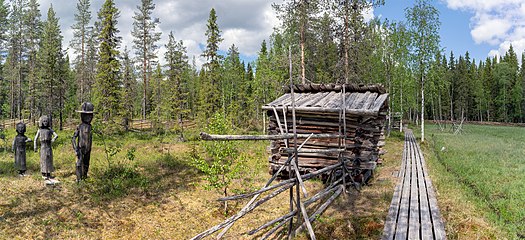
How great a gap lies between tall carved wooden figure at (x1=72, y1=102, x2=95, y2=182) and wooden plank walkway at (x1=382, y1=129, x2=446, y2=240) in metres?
9.90

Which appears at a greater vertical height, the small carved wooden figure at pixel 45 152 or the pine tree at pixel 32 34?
the pine tree at pixel 32 34

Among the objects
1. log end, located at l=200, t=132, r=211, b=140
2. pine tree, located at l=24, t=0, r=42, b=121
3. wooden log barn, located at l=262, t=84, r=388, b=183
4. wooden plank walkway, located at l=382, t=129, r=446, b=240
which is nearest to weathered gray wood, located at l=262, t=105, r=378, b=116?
wooden log barn, located at l=262, t=84, r=388, b=183

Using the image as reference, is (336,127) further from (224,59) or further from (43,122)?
(224,59)

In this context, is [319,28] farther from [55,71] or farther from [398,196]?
[55,71]

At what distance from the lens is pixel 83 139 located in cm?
1114

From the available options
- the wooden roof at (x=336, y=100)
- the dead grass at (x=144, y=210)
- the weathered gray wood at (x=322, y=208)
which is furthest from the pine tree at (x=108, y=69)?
the weathered gray wood at (x=322, y=208)

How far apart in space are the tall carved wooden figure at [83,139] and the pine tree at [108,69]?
16.1m

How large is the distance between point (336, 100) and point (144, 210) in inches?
324

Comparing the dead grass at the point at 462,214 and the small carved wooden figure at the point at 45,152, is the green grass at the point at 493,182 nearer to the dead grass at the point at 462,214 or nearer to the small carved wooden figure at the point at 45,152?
the dead grass at the point at 462,214

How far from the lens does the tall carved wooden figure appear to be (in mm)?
11141

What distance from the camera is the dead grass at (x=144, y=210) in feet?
27.2

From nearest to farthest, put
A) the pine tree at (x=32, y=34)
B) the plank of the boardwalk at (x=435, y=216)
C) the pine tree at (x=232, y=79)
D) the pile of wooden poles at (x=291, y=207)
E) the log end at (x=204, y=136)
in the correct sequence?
the log end at (x=204, y=136)
the pile of wooden poles at (x=291, y=207)
the plank of the boardwalk at (x=435, y=216)
the pine tree at (x=32, y=34)
the pine tree at (x=232, y=79)

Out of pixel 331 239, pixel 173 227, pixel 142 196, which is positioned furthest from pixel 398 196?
pixel 142 196

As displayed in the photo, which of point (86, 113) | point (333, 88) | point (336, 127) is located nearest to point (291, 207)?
point (336, 127)
